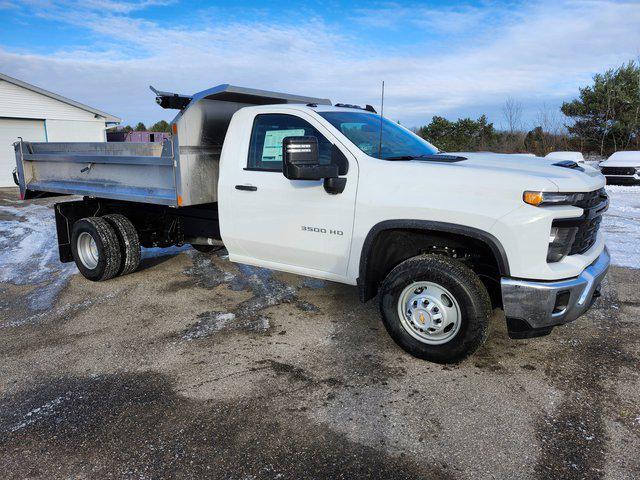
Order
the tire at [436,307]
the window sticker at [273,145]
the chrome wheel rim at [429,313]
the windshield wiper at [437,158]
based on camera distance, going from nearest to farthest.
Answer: the tire at [436,307], the chrome wheel rim at [429,313], the windshield wiper at [437,158], the window sticker at [273,145]

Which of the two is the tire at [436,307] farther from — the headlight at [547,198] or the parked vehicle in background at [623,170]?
the parked vehicle in background at [623,170]

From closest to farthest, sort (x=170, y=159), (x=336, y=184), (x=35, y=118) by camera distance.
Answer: (x=336, y=184)
(x=170, y=159)
(x=35, y=118)

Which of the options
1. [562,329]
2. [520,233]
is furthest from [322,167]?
[562,329]

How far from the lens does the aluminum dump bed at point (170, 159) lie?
4.80 meters

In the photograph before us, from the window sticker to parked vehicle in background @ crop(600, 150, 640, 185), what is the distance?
15619 mm

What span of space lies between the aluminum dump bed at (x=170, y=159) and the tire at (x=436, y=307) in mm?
2313

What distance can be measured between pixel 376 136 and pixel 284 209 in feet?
3.47

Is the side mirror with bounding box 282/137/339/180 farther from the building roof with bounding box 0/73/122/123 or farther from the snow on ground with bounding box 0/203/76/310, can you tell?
the building roof with bounding box 0/73/122/123

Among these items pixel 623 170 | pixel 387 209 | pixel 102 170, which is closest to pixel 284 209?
pixel 387 209

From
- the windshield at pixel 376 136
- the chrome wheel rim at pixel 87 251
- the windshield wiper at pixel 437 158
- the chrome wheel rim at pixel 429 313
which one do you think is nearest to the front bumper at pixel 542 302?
the chrome wheel rim at pixel 429 313

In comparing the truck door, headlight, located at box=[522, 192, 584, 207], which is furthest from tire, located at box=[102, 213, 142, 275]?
headlight, located at box=[522, 192, 584, 207]

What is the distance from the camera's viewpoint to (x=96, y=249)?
6.16m

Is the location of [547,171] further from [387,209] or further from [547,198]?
[387,209]

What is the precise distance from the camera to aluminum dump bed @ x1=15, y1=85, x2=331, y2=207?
4.80 m
